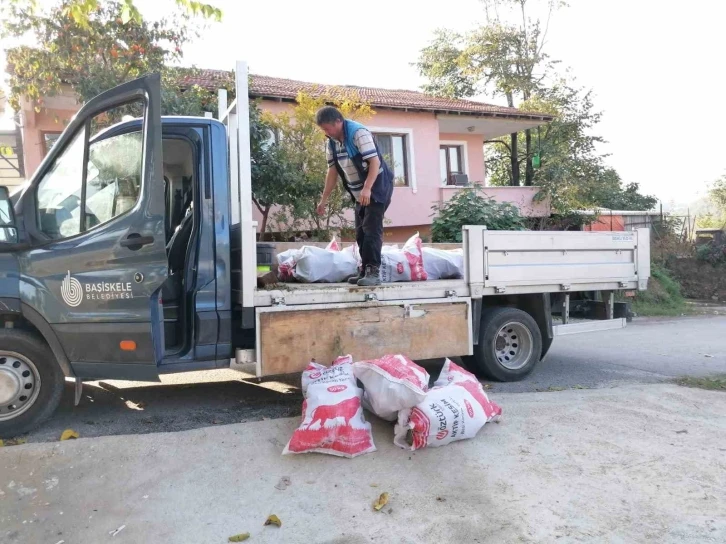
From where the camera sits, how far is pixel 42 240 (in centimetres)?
407

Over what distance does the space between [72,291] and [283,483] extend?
1958 millimetres

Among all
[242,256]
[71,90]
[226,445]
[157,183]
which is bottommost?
[226,445]

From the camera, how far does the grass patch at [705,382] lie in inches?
220

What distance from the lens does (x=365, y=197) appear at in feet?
15.9

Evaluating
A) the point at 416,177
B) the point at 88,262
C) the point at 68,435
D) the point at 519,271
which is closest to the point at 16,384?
the point at 68,435

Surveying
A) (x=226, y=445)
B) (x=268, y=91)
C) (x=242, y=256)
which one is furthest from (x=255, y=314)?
(x=268, y=91)

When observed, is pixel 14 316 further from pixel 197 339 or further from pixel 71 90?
pixel 71 90

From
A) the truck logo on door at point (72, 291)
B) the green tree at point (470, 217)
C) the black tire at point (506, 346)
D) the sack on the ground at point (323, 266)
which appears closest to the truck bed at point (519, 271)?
the sack on the ground at point (323, 266)

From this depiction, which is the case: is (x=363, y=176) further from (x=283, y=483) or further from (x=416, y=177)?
(x=416, y=177)

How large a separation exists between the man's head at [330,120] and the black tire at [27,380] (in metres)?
2.63

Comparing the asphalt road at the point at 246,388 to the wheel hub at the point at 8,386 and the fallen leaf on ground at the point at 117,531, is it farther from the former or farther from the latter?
the fallen leaf on ground at the point at 117,531

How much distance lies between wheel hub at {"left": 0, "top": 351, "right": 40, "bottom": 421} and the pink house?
31.2 ft

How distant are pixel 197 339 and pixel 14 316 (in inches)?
48.6

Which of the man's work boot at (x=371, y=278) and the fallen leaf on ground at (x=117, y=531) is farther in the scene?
the man's work boot at (x=371, y=278)
